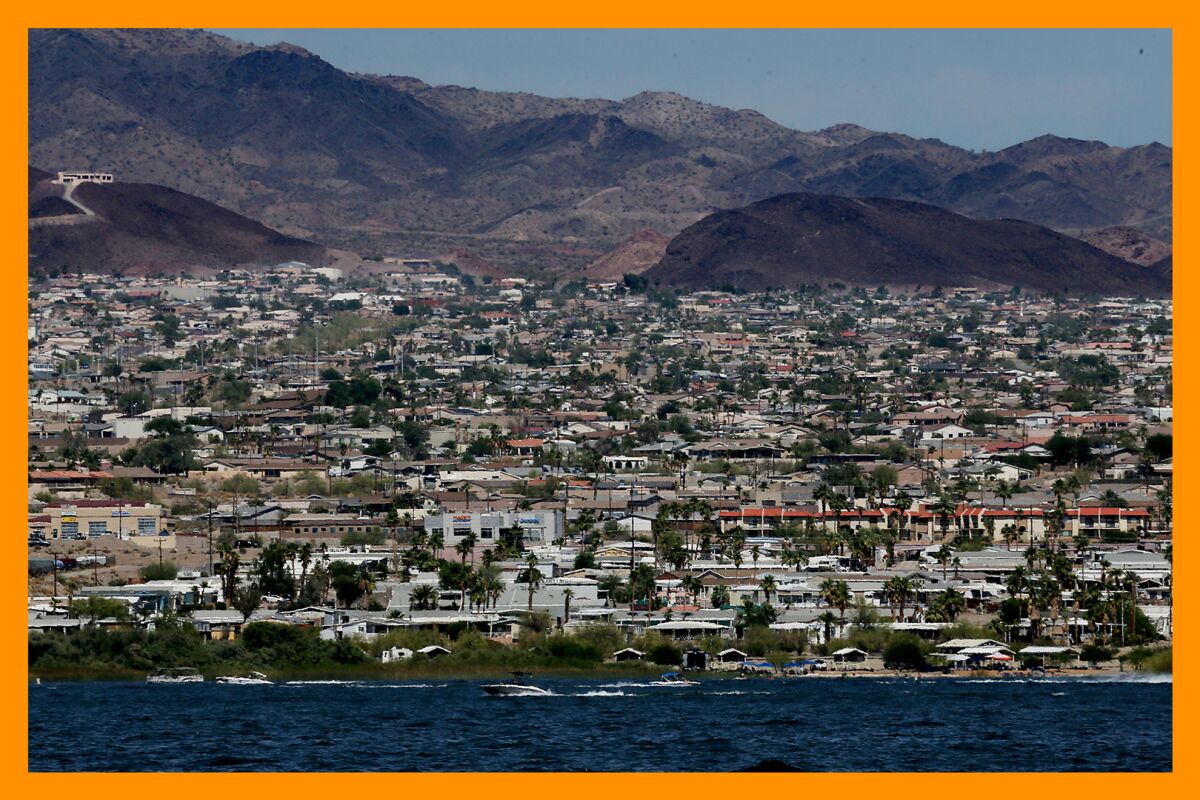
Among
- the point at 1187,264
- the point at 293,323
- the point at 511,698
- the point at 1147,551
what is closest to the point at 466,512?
the point at 1147,551

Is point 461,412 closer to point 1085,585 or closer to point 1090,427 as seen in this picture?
point 1090,427

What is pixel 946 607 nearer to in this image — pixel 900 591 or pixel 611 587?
pixel 900 591

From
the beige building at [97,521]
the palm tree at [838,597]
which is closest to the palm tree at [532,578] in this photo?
the palm tree at [838,597]

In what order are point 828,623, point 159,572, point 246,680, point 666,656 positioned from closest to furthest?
point 246,680 < point 666,656 < point 828,623 < point 159,572

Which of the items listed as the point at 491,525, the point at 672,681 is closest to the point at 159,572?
the point at 491,525

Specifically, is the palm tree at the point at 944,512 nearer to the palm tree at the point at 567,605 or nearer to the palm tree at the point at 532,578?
the palm tree at the point at 532,578

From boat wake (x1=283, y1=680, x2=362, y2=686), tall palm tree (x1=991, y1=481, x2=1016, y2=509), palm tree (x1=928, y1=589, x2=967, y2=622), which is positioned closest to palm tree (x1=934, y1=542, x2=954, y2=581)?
palm tree (x1=928, y1=589, x2=967, y2=622)
